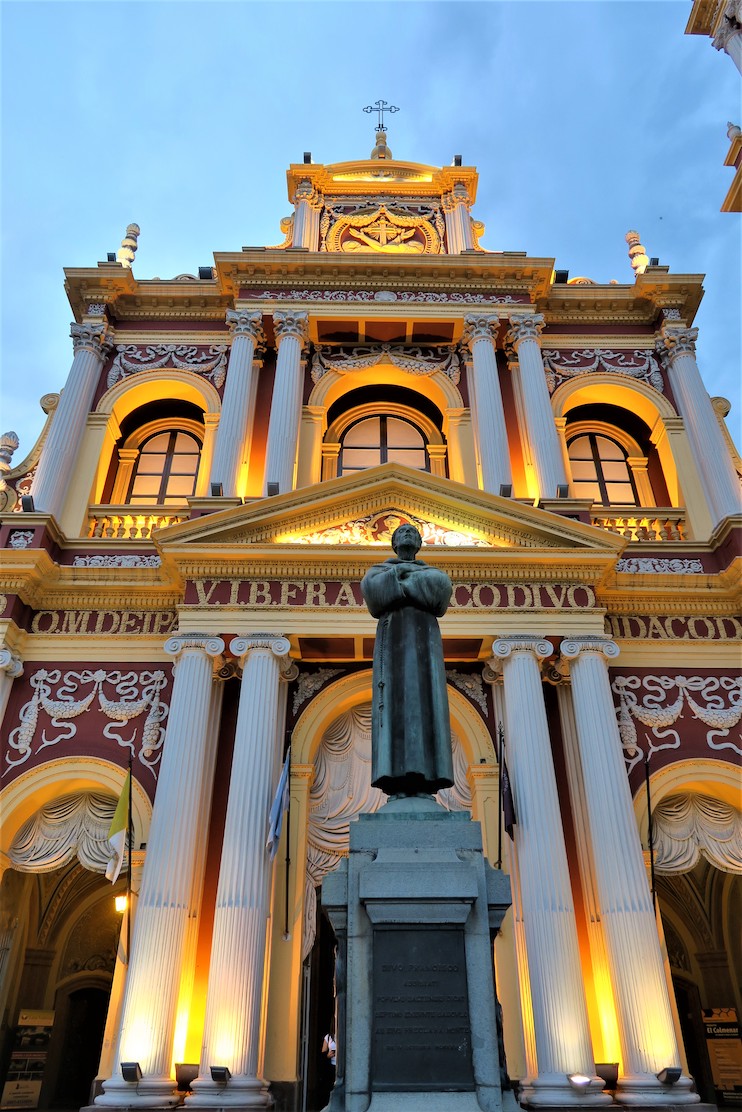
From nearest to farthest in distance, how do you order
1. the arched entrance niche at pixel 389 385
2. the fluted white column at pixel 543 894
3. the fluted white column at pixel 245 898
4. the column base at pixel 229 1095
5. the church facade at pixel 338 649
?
the column base at pixel 229 1095 < the fluted white column at pixel 245 898 < the fluted white column at pixel 543 894 < the church facade at pixel 338 649 < the arched entrance niche at pixel 389 385

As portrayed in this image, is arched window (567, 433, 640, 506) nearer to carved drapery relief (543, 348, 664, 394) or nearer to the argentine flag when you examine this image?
carved drapery relief (543, 348, 664, 394)

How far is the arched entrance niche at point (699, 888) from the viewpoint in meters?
12.7

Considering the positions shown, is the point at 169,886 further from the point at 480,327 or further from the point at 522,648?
the point at 480,327

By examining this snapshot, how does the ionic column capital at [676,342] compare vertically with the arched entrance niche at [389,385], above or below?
above

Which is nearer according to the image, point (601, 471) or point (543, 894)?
point (543, 894)

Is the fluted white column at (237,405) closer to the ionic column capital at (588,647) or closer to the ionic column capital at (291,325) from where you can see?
the ionic column capital at (291,325)

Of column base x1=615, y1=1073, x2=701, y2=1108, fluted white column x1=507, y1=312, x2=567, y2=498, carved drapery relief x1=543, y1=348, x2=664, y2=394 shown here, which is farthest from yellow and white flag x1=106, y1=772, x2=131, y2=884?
carved drapery relief x1=543, y1=348, x2=664, y2=394

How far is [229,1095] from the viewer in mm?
9680

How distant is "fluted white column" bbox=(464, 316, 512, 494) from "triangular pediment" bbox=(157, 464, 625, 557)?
1.33m

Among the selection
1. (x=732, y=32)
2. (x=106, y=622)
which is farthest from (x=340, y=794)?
(x=732, y=32)

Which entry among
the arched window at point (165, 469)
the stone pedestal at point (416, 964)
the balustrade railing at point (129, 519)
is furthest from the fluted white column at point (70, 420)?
the stone pedestal at point (416, 964)

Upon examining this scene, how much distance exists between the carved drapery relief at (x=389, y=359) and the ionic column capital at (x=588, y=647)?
6.52 metres

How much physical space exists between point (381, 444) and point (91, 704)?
24.5 ft

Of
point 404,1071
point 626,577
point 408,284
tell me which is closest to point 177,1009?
point 404,1071
